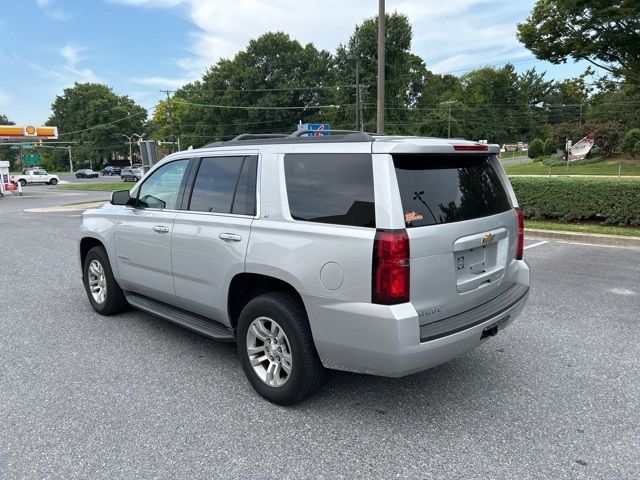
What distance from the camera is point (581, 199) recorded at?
991 centimetres

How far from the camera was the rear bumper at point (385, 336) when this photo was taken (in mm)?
2629

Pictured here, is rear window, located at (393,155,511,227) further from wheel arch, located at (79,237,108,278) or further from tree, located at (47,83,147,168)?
tree, located at (47,83,147,168)

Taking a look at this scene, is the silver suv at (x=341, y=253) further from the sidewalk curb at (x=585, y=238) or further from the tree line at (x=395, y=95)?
the tree line at (x=395, y=95)

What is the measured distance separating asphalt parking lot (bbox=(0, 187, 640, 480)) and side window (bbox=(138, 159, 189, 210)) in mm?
1319

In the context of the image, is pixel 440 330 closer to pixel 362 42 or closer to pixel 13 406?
pixel 13 406

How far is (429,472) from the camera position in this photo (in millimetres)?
2518

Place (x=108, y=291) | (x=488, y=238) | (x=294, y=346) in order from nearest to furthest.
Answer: (x=294, y=346) < (x=488, y=238) < (x=108, y=291)

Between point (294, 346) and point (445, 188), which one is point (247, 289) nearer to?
point (294, 346)

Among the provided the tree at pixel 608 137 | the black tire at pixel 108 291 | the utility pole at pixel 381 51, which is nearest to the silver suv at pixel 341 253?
the black tire at pixel 108 291

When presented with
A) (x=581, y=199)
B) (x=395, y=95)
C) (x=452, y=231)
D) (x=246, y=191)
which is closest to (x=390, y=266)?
(x=452, y=231)

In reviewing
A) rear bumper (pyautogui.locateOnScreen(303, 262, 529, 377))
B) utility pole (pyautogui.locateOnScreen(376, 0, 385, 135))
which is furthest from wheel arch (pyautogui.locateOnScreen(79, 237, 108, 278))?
utility pole (pyautogui.locateOnScreen(376, 0, 385, 135))

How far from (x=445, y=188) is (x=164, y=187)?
2.60 m

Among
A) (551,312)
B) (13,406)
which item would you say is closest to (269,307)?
(13,406)

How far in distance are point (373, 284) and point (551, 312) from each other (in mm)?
3360
